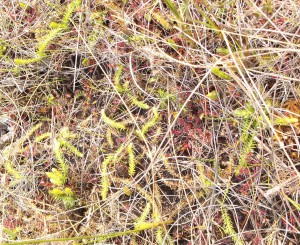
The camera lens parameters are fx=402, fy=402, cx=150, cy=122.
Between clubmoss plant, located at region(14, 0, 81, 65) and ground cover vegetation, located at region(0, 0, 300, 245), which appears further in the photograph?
clubmoss plant, located at region(14, 0, 81, 65)

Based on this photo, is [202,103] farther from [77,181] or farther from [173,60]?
[77,181]

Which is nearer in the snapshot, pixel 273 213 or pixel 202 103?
pixel 273 213

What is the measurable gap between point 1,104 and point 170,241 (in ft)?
4.92

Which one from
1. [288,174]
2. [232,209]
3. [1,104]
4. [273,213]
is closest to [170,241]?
[232,209]

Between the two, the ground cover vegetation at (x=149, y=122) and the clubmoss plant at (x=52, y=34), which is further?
the clubmoss plant at (x=52, y=34)

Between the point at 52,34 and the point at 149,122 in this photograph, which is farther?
the point at 52,34

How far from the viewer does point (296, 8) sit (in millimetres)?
2406

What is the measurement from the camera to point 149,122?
99.6 inches

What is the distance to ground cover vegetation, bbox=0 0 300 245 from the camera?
92.0 inches

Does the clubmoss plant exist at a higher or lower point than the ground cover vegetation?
higher

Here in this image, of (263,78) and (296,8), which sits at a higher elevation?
(296,8)

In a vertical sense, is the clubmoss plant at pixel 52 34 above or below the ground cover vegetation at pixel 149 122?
above

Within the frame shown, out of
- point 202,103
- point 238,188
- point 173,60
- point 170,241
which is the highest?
point 173,60

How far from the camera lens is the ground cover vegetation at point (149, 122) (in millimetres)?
2338
